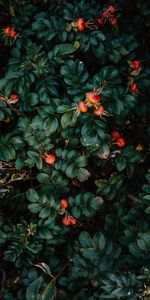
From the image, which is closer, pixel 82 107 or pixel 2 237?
pixel 82 107

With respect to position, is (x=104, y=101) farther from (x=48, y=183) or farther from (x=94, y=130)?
(x=48, y=183)

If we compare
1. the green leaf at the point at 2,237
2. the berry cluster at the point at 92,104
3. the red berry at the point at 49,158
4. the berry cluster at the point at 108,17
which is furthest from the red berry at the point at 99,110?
the green leaf at the point at 2,237

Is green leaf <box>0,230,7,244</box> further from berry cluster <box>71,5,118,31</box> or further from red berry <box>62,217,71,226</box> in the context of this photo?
berry cluster <box>71,5,118,31</box>

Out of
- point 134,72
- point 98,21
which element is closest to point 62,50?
point 98,21

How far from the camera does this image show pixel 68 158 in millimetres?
1681

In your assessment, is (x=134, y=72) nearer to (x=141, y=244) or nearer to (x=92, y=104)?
(x=92, y=104)

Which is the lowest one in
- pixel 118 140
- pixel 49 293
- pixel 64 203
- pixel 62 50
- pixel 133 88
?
pixel 49 293

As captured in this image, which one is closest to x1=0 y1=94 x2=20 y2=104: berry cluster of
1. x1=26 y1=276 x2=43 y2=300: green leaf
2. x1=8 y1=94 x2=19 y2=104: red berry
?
x1=8 y1=94 x2=19 y2=104: red berry

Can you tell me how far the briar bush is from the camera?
155 centimetres

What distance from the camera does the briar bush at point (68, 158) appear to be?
5.09ft

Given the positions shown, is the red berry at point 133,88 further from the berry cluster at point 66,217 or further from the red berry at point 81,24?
the berry cluster at point 66,217

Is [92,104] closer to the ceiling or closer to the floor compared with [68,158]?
closer to the ceiling

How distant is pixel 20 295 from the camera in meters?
1.63

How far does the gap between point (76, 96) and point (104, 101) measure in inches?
A: 4.8
